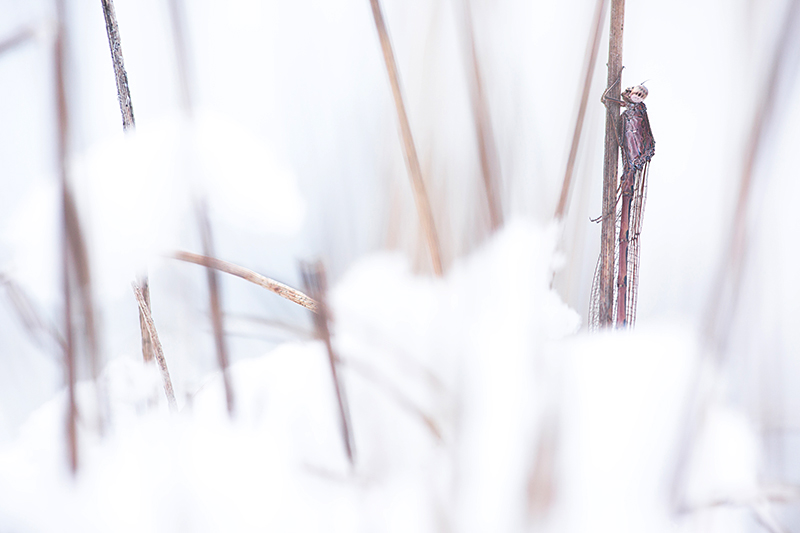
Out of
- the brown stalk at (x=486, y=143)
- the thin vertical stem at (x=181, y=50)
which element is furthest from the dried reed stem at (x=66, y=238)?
the brown stalk at (x=486, y=143)

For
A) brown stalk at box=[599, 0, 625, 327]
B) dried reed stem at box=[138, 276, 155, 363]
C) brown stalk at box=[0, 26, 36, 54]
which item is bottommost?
dried reed stem at box=[138, 276, 155, 363]

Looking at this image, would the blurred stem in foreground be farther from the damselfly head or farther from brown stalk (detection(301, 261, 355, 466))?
the damselfly head

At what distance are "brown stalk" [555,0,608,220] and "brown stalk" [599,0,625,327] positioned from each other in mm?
14

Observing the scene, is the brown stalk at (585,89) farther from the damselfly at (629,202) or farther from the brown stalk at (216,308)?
the brown stalk at (216,308)

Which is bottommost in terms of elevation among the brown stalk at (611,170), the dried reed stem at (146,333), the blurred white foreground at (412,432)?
the blurred white foreground at (412,432)

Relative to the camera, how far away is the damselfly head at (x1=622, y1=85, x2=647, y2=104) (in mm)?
448

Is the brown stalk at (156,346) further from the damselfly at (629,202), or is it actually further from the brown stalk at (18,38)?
the damselfly at (629,202)

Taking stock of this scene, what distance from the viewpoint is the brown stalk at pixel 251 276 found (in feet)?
1.62

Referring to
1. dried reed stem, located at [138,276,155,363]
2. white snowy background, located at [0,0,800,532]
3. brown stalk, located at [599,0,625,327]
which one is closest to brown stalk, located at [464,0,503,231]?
white snowy background, located at [0,0,800,532]

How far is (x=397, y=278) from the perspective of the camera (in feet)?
1.66

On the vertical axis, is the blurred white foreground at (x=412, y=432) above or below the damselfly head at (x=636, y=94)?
below

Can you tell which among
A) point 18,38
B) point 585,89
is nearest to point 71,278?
point 18,38

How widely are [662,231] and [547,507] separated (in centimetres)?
40

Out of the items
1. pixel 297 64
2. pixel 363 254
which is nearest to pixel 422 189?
pixel 363 254
